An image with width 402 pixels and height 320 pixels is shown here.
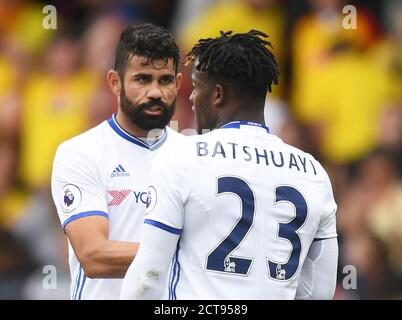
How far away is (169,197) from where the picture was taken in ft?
13.9

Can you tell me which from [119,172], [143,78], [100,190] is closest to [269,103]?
[143,78]

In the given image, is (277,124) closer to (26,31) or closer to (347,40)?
(347,40)

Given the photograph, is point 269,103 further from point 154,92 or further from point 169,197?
point 169,197

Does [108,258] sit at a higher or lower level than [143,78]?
lower

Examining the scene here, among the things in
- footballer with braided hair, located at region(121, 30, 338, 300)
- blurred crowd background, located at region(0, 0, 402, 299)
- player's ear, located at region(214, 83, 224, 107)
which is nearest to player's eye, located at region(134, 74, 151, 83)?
footballer with braided hair, located at region(121, 30, 338, 300)

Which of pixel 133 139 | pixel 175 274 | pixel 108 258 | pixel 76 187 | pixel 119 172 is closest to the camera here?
pixel 175 274

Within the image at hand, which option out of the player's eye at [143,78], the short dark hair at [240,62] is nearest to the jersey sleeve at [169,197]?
the short dark hair at [240,62]

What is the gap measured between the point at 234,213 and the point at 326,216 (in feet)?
1.62

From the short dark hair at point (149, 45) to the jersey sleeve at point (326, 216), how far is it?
4.61 feet

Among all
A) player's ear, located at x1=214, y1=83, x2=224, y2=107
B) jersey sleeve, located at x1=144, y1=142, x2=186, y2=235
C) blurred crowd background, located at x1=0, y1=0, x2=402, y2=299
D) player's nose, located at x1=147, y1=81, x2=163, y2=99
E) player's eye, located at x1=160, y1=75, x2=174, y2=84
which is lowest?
blurred crowd background, located at x1=0, y1=0, x2=402, y2=299

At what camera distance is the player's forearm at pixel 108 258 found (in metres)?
5.07

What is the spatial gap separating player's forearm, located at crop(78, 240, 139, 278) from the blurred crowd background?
4.03 meters

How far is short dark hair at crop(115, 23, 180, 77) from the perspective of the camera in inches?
219

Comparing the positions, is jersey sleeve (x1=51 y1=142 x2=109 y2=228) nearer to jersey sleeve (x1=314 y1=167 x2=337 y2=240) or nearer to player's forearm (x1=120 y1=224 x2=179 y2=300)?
player's forearm (x1=120 y1=224 x2=179 y2=300)
